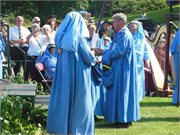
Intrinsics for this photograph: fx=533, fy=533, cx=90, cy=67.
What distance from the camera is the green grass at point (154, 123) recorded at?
8.02 metres

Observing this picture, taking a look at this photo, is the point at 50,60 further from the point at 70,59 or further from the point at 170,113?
the point at 70,59

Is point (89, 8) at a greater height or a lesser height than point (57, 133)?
greater

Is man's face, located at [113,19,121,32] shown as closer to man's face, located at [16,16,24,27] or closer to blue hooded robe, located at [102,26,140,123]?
blue hooded robe, located at [102,26,140,123]

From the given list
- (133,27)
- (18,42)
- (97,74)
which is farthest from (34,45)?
(97,74)

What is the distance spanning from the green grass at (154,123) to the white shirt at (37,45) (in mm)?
2550

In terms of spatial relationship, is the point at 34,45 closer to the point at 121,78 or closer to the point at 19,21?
the point at 19,21

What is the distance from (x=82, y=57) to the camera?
7.04 meters

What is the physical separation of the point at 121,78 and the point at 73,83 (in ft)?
4.96

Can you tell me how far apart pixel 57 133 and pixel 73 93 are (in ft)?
1.94

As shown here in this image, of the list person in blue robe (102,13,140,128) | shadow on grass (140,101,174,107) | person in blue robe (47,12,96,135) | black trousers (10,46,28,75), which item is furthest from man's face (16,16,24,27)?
person in blue robe (47,12,96,135)

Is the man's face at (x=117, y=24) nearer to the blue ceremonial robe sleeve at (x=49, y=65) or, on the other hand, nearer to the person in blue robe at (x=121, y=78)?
the person in blue robe at (x=121, y=78)

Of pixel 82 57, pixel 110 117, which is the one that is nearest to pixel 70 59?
pixel 82 57

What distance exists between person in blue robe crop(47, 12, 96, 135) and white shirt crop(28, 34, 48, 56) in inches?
182

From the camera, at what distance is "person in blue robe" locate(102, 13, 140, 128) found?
8.28 meters
